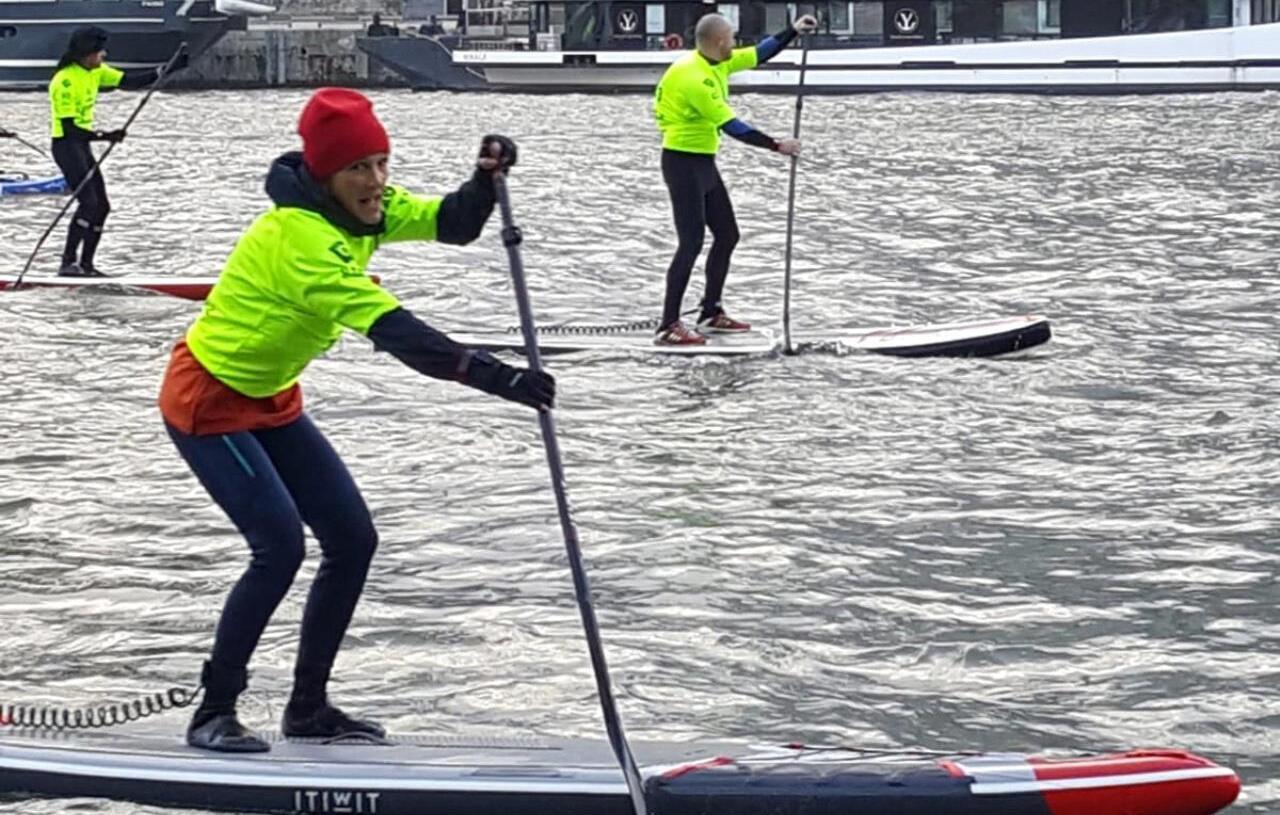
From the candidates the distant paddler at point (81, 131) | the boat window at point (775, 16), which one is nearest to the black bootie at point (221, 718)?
the distant paddler at point (81, 131)

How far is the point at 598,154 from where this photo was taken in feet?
119

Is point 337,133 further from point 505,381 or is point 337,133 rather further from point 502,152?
point 505,381

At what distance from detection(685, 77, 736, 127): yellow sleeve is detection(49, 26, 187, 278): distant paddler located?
5.60 metres

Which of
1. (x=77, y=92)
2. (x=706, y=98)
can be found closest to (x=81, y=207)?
(x=77, y=92)

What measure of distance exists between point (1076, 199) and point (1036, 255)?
5829 millimetres

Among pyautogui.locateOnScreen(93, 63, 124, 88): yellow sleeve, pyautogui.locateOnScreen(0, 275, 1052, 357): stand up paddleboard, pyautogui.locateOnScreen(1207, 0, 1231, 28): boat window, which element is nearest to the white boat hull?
pyautogui.locateOnScreen(1207, 0, 1231, 28): boat window

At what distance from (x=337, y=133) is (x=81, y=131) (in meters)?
12.5

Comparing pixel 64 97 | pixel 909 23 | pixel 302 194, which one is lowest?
pixel 909 23

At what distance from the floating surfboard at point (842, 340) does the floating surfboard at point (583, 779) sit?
7685 mm

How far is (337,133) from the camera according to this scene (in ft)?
19.3

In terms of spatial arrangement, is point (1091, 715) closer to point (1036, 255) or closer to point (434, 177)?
point (1036, 255)

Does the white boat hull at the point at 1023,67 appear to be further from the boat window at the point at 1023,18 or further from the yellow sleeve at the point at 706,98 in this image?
the yellow sleeve at the point at 706,98

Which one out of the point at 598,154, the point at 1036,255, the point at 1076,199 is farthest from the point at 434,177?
the point at 1036,255

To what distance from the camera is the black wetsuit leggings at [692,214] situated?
13.9 m
